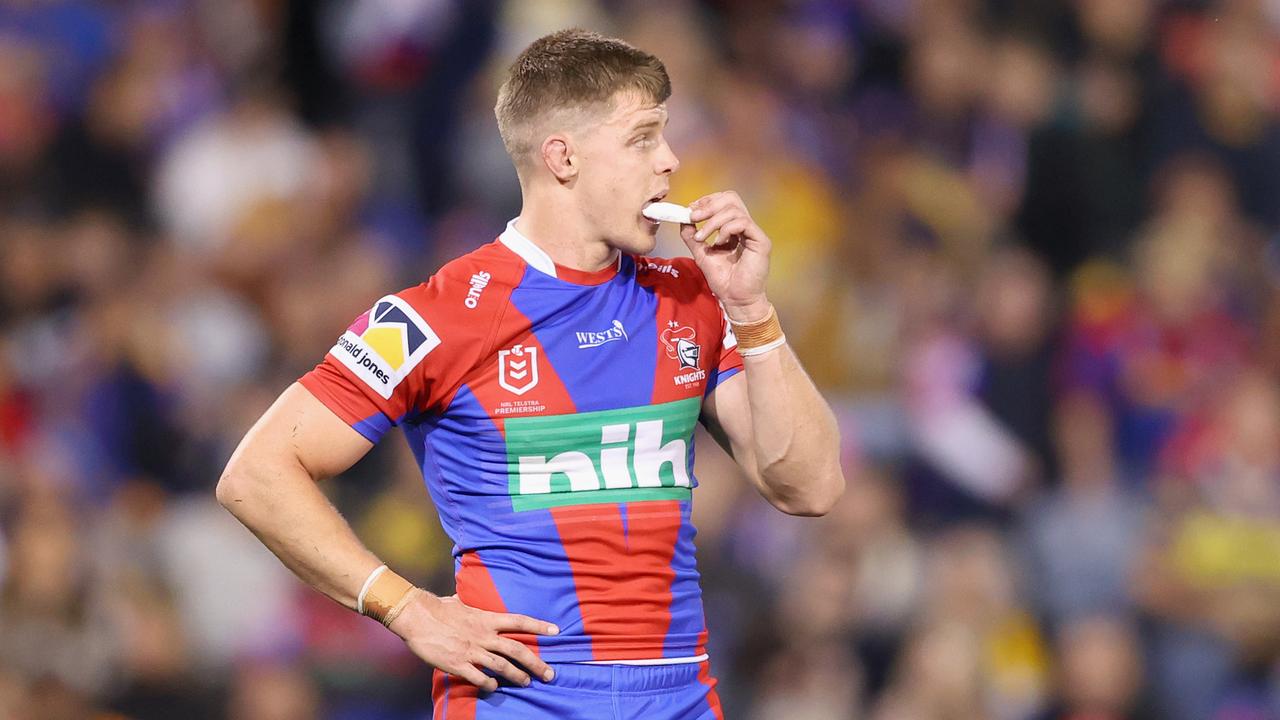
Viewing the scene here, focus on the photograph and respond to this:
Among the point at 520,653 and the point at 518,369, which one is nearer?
the point at 520,653

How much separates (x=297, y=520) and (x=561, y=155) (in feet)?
3.56

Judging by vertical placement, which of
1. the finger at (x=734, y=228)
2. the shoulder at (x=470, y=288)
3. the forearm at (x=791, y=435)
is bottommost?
the forearm at (x=791, y=435)

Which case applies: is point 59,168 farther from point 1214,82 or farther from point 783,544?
point 1214,82

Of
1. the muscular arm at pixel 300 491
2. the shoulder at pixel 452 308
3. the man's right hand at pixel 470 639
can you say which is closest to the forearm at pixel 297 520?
the muscular arm at pixel 300 491

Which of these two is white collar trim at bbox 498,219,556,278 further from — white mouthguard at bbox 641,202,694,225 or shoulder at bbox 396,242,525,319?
white mouthguard at bbox 641,202,694,225

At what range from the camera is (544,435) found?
398 centimetres

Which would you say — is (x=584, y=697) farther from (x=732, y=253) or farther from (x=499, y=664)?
(x=732, y=253)

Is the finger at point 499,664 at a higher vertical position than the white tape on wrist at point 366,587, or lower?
lower

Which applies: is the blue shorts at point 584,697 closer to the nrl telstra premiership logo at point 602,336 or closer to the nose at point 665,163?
the nrl telstra premiership logo at point 602,336

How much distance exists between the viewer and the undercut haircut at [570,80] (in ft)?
13.4

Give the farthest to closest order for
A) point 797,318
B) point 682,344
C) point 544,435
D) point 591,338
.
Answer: point 797,318
point 682,344
point 591,338
point 544,435

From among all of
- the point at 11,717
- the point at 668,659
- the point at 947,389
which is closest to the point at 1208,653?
the point at 947,389

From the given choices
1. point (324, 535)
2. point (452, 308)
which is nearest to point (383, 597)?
point (324, 535)

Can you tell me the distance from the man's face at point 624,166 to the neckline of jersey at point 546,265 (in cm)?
11
